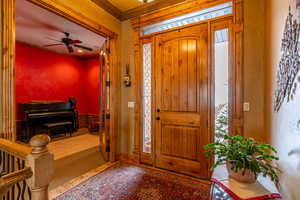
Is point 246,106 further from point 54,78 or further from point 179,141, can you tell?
point 54,78

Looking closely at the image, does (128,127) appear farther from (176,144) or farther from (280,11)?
(280,11)

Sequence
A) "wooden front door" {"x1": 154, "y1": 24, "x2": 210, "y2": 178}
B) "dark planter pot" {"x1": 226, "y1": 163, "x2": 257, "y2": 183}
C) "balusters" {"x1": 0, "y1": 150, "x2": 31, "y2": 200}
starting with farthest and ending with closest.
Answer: "wooden front door" {"x1": 154, "y1": 24, "x2": 210, "y2": 178} < "balusters" {"x1": 0, "y1": 150, "x2": 31, "y2": 200} < "dark planter pot" {"x1": 226, "y1": 163, "x2": 257, "y2": 183}

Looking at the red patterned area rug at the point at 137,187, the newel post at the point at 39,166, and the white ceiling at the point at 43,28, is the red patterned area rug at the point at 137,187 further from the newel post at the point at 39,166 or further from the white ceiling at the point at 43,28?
the white ceiling at the point at 43,28

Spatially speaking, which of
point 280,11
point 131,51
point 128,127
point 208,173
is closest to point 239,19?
point 280,11

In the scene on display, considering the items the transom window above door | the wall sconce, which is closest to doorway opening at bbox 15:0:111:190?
the wall sconce

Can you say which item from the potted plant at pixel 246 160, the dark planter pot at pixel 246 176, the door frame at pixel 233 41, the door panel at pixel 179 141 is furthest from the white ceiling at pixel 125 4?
the dark planter pot at pixel 246 176

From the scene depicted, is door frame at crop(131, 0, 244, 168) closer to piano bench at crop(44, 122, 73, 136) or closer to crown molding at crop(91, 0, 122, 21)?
crown molding at crop(91, 0, 122, 21)

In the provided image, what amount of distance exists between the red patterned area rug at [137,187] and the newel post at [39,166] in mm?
1169

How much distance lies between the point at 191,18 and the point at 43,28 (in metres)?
3.47

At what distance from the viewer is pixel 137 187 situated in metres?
2.07

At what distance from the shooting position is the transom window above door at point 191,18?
216 centimetres

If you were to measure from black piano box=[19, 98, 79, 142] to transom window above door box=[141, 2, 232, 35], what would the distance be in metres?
3.90

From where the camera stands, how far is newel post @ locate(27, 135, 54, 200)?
2.81 feet

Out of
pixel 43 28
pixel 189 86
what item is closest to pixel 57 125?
pixel 43 28
